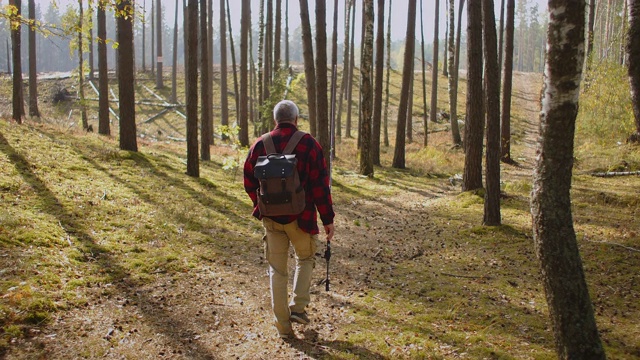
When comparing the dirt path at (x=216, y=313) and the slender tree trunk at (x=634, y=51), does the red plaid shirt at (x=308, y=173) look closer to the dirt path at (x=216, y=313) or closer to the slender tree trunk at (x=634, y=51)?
the dirt path at (x=216, y=313)

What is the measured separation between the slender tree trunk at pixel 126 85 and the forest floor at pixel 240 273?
191 centimetres

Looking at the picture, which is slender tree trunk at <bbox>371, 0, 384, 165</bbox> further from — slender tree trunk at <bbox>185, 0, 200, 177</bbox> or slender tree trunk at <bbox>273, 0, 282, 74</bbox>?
slender tree trunk at <bbox>185, 0, 200, 177</bbox>

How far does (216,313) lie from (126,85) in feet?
35.3

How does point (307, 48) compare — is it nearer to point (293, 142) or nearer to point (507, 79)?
point (507, 79)

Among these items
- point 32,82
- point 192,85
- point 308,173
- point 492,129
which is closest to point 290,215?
point 308,173

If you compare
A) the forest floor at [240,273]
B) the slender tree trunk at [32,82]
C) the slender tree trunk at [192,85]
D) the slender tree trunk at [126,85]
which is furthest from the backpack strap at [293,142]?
the slender tree trunk at [32,82]

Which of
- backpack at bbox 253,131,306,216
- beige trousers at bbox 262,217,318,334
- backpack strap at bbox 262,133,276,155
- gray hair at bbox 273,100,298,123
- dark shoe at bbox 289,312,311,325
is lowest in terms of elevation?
dark shoe at bbox 289,312,311,325

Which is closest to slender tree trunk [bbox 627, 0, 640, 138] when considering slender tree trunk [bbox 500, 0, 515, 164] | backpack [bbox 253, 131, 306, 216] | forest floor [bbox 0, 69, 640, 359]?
forest floor [bbox 0, 69, 640, 359]

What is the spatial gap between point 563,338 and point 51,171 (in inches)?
415

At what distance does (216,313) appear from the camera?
590cm

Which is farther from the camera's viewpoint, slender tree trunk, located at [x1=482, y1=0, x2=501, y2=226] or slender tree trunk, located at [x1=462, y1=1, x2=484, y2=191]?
slender tree trunk, located at [x1=462, y1=1, x2=484, y2=191]

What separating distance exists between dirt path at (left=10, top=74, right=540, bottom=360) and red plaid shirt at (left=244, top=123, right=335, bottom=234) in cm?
128

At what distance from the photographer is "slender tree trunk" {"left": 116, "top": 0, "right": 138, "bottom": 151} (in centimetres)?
1449

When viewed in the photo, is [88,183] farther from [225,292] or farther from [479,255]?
[479,255]
